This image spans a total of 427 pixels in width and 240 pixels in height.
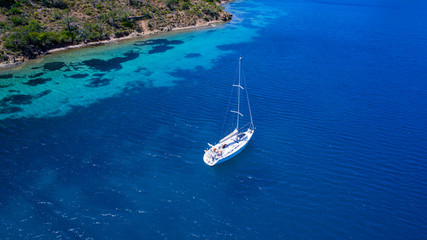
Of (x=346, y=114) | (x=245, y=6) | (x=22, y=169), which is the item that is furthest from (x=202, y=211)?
(x=245, y=6)

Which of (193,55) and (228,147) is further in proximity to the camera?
(193,55)

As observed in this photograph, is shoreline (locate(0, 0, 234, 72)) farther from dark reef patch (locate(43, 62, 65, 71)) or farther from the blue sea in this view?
dark reef patch (locate(43, 62, 65, 71))

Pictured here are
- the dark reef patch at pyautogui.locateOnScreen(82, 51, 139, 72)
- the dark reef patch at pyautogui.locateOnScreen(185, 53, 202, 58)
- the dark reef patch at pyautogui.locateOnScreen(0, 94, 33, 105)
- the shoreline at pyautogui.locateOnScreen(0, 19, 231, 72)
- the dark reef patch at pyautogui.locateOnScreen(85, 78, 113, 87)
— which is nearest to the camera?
the dark reef patch at pyautogui.locateOnScreen(0, 94, 33, 105)

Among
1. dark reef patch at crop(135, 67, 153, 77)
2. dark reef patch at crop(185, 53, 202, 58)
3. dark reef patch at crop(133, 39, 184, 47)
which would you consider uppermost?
dark reef patch at crop(133, 39, 184, 47)

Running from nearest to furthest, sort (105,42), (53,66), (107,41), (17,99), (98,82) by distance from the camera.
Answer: (17,99)
(98,82)
(53,66)
(105,42)
(107,41)

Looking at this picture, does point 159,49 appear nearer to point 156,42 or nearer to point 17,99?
point 156,42

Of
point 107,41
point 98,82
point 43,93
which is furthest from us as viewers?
point 107,41

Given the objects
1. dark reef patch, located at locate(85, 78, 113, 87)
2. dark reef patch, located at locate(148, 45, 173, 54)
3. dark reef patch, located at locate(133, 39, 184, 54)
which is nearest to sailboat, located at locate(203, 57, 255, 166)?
dark reef patch, located at locate(85, 78, 113, 87)

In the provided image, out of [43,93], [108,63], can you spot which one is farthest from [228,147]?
[108,63]
